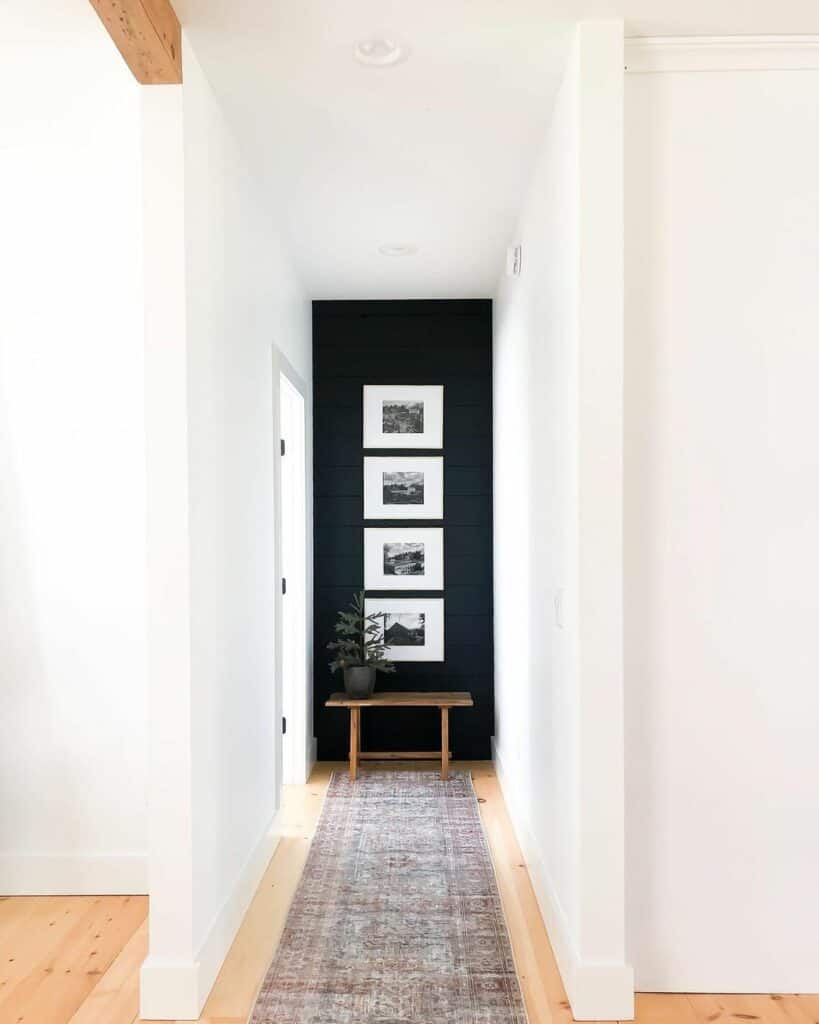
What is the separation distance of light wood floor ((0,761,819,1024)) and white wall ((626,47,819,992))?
0.57m

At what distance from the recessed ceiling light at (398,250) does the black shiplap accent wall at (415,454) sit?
90cm

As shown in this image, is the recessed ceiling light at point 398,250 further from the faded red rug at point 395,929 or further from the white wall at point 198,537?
the faded red rug at point 395,929

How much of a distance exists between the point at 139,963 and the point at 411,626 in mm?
2820

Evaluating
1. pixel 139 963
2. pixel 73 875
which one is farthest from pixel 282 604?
pixel 139 963

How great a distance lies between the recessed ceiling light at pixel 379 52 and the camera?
2461 millimetres

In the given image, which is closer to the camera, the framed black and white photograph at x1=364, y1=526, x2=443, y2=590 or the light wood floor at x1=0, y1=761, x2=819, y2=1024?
the light wood floor at x1=0, y1=761, x2=819, y2=1024

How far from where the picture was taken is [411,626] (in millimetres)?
5297

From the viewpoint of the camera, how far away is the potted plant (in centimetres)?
491

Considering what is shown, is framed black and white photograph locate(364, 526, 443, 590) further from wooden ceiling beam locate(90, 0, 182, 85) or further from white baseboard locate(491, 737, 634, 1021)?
wooden ceiling beam locate(90, 0, 182, 85)

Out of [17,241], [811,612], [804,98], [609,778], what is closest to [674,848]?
[609,778]

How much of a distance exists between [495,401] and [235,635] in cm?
261

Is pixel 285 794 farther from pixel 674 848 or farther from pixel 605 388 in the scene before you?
pixel 605 388

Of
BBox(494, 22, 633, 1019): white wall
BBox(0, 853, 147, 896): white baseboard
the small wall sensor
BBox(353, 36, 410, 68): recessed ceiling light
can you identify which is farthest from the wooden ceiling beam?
BBox(0, 853, 147, 896): white baseboard

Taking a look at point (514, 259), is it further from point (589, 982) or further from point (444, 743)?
point (589, 982)
